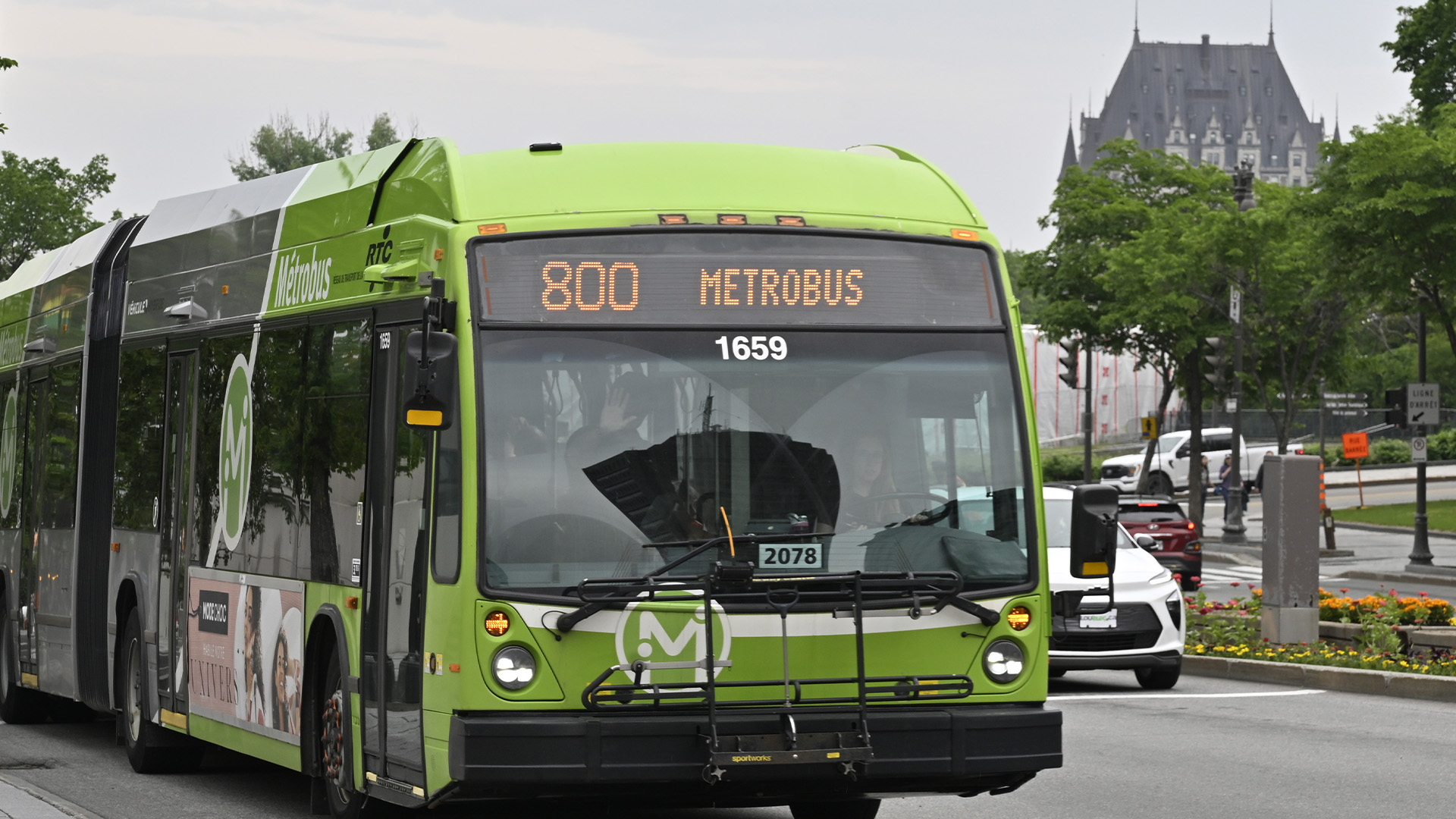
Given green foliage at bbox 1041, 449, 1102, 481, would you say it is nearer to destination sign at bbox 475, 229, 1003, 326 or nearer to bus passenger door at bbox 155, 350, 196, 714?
bus passenger door at bbox 155, 350, 196, 714

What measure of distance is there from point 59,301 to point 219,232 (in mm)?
3716

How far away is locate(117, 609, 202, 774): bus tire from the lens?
11.9m

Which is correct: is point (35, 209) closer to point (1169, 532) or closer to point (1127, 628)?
point (1169, 532)

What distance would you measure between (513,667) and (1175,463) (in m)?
53.4

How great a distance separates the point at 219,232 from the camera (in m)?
11.2

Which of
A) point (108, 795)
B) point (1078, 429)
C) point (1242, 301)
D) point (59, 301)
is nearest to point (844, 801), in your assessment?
point (108, 795)

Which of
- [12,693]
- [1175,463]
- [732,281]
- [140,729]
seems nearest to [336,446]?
[732,281]

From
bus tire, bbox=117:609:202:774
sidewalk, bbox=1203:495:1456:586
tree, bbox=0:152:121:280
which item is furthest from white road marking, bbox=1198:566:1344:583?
tree, bbox=0:152:121:280

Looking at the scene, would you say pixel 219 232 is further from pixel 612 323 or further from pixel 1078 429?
pixel 1078 429

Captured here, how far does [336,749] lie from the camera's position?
8.88 metres

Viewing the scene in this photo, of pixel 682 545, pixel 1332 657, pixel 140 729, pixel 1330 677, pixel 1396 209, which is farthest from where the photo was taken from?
pixel 1396 209

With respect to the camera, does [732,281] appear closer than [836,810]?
Yes

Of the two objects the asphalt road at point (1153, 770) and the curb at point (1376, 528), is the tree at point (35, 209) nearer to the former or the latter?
the curb at point (1376, 528)

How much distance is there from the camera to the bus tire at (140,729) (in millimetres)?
11867
